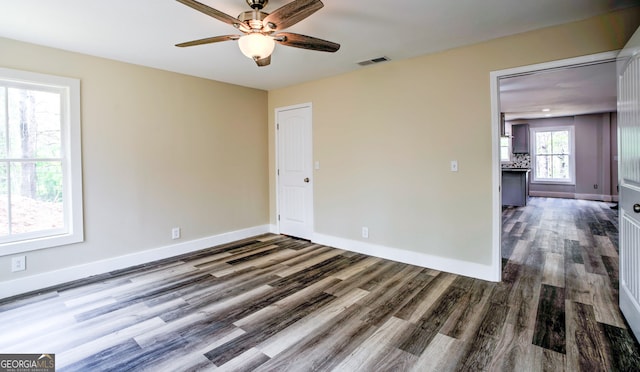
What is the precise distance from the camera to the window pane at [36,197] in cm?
300

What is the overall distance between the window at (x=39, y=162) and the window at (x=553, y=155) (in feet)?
36.6

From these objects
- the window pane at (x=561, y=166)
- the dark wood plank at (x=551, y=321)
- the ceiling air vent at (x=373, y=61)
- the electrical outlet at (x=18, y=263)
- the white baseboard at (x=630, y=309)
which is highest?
the ceiling air vent at (x=373, y=61)

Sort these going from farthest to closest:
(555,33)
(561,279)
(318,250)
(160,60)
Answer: (318,250)
(160,60)
(561,279)
(555,33)

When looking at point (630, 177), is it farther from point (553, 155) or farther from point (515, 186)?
point (553, 155)

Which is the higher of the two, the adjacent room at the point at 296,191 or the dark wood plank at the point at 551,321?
the adjacent room at the point at 296,191

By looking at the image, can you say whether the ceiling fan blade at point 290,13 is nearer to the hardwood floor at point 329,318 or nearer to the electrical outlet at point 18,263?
the hardwood floor at point 329,318

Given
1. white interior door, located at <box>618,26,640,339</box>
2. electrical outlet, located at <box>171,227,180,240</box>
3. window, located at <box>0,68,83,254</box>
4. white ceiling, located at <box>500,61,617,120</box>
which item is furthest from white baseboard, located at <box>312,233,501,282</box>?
window, located at <box>0,68,83,254</box>

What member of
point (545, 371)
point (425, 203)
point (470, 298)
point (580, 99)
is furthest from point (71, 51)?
point (580, 99)

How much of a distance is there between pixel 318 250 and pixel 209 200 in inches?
67.6

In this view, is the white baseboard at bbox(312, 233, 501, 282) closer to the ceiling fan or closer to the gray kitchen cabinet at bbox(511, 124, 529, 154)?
the ceiling fan

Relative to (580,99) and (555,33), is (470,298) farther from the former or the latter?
(580,99)

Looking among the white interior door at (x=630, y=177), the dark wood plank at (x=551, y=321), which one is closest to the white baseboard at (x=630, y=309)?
the white interior door at (x=630, y=177)

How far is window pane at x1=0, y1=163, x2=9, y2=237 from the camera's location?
292cm

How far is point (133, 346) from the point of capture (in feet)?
6.88
